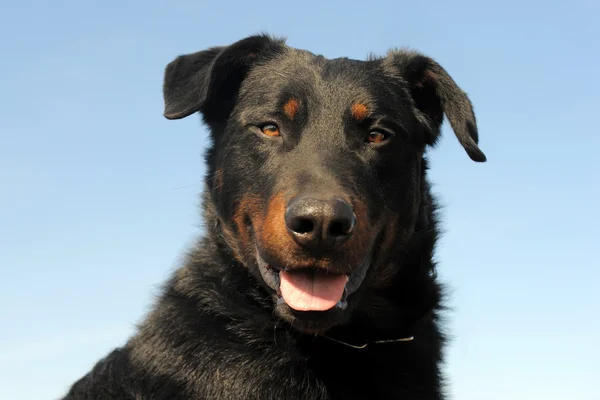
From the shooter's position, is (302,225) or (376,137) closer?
(302,225)

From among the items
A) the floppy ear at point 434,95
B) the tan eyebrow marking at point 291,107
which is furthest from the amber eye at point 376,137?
the floppy ear at point 434,95

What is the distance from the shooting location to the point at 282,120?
5379 mm

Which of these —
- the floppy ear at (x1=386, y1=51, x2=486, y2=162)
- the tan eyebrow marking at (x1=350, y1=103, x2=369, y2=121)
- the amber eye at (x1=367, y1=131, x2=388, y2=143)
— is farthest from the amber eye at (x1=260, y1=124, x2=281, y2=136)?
the floppy ear at (x1=386, y1=51, x2=486, y2=162)

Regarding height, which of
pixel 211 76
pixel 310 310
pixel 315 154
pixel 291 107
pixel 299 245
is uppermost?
pixel 211 76

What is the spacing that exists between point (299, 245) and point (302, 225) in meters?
0.16

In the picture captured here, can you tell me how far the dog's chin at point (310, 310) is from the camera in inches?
183

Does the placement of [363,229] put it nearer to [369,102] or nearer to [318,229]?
[318,229]

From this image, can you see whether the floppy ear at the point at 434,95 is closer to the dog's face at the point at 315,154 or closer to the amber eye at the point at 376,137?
the dog's face at the point at 315,154

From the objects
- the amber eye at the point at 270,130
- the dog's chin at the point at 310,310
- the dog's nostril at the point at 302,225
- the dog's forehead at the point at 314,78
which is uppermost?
the dog's forehead at the point at 314,78

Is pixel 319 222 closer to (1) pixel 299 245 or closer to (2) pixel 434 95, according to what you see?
(1) pixel 299 245

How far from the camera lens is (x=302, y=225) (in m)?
4.45

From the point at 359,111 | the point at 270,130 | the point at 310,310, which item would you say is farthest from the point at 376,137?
the point at 310,310

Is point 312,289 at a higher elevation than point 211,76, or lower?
lower

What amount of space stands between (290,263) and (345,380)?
1.00 meters
